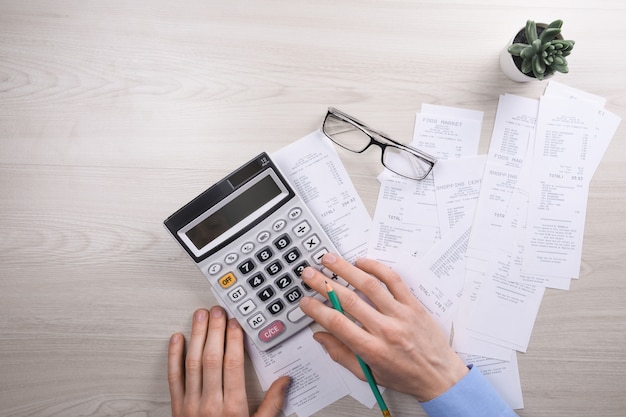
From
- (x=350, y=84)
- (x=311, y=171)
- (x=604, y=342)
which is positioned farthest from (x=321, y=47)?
(x=604, y=342)

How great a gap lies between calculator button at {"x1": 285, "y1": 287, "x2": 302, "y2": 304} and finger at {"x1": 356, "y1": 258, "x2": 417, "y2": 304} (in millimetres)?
124

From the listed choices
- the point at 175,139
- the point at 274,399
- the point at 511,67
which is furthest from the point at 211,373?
the point at 511,67

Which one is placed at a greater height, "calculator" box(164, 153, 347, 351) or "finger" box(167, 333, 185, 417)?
"calculator" box(164, 153, 347, 351)

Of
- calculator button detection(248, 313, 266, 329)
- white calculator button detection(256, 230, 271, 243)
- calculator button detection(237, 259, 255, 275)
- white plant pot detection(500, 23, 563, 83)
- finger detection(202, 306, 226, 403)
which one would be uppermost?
white plant pot detection(500, 23, 563, 83)

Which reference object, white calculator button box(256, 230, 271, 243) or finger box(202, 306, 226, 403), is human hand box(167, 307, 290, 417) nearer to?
finger box(202, 306, 226, 403)

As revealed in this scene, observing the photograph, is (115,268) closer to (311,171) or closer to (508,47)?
(311,171)

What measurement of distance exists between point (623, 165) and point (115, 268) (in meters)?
0.97

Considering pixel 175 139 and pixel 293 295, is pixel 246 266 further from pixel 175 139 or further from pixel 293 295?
pixel 175 139

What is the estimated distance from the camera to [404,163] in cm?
78

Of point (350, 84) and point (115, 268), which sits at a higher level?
point (350, 84)

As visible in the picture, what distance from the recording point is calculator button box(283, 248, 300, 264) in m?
0.75

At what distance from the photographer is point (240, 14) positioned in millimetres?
787

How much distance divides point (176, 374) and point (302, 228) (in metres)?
0.36

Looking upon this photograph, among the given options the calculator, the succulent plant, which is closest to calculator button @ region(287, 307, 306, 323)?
the calculator
